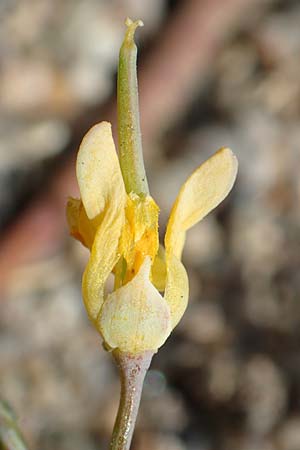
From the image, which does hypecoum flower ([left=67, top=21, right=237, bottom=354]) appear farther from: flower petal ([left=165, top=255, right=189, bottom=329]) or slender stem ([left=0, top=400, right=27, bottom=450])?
slender stem ([left=0, top=400, right=27, bottom=450])

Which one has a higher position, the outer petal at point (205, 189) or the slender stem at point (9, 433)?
the outer petal at point (205, 189)

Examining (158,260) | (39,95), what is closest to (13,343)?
(39,95)

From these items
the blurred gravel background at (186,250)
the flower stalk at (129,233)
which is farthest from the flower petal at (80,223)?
the blurred gravel background at (186,250)

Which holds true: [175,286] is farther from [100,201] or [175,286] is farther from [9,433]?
[9,433]

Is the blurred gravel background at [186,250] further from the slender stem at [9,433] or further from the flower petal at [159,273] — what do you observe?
the flower petal at [159,273]

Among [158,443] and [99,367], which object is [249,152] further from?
[158,443]

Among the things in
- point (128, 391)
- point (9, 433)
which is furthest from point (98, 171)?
point (9, 433)

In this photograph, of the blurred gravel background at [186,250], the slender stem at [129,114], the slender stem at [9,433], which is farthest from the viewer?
the blurred gravel background at [186,250]

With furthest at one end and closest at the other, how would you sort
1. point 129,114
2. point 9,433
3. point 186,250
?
point 186,250
point 9,433
point 129,114

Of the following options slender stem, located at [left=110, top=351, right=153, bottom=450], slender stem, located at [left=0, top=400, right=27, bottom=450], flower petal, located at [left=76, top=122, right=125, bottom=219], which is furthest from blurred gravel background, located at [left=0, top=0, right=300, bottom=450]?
flower petal, located at [left=76, top=122, right=125, bottom=219]
